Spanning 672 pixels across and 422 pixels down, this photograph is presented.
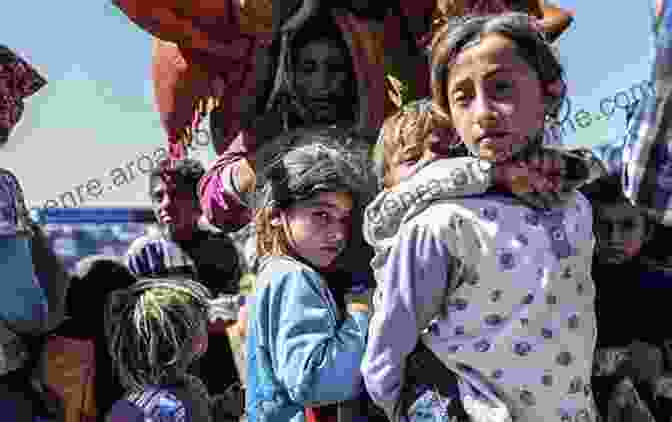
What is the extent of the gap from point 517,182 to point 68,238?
9.42 feet

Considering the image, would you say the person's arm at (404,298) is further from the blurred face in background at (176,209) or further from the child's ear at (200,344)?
the blurred face in background at (176,209)

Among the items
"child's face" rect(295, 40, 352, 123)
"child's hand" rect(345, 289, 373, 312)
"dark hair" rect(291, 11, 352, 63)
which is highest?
"dark hair" rect(291, 11, 352, 63)

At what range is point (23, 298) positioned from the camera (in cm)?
214

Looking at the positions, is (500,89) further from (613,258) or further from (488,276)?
(613,258)

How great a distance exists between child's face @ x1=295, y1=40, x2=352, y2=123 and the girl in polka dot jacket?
2.78 feet

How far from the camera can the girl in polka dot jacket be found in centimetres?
163

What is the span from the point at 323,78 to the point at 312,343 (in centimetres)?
101

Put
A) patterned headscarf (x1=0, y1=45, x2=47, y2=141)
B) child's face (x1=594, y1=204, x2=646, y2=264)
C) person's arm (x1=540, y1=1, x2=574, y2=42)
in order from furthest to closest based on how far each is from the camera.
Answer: person's arm (x1=540, y1=1, x2=574, y2=42) < patterned headscarf (x1=0, y1=45, x2=47, y2=141) < child's face (x1=594, y1=204, x2=646, y2=264)

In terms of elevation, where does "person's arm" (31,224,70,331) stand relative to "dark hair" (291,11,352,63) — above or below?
below

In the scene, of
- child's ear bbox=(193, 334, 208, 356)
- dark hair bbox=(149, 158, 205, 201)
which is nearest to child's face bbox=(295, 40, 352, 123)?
child's ear bbox=(193, 334, 208, 356)

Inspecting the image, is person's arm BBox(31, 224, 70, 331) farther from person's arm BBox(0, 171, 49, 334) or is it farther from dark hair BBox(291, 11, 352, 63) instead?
dark hair BBox(291, 11, 352, 63)

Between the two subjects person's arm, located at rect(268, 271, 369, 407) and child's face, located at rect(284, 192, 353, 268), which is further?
child's face, located at rect(284, 192, 353, 268)

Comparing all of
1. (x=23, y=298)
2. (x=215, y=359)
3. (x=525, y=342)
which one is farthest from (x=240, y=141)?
(x=525, y=342)

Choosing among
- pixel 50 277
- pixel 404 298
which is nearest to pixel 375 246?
pixel 404 298
